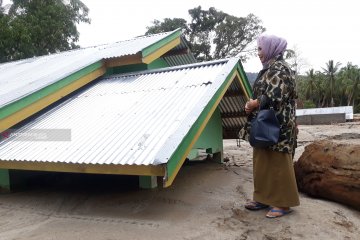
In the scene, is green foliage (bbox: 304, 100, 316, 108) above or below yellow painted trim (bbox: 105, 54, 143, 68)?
below

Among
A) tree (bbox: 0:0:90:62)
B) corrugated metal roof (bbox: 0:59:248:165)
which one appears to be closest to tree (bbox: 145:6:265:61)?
→ tree (bbox: 0:0:90:62)

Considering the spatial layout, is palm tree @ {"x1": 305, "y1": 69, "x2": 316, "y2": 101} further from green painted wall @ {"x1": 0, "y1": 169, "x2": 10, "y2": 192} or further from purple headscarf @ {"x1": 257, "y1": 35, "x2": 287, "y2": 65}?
green painted wall @ {"x1": 0, "y1": 169, "x2": 10, "y2": 192}

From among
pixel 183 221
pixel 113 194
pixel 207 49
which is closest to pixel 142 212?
pixel 183 221

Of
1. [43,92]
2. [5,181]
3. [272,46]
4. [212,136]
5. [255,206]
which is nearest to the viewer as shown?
[272,46]

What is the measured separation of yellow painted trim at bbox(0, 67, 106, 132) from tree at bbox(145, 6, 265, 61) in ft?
79.0

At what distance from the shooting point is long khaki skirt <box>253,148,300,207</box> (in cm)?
348

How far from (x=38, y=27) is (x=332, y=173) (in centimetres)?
1649

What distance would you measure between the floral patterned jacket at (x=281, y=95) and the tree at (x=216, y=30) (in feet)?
87.9

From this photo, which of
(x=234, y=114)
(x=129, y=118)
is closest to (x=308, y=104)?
(x=234, y=114)

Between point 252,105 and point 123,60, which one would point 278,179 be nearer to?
point 252,105

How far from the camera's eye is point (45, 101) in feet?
18.5

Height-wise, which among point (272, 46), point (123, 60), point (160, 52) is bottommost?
point (272, 46)

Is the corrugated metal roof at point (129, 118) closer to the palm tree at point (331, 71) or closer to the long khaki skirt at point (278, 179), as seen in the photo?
the long khaki skirt at point (278, 179)

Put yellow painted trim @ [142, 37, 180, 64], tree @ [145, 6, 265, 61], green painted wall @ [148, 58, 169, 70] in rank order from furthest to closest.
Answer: tree @ [145, 6, 265, 61]
green painted wall @ [148, 58, 169, 70]
yellow painted trim @ [142, 37, 180, 64]
